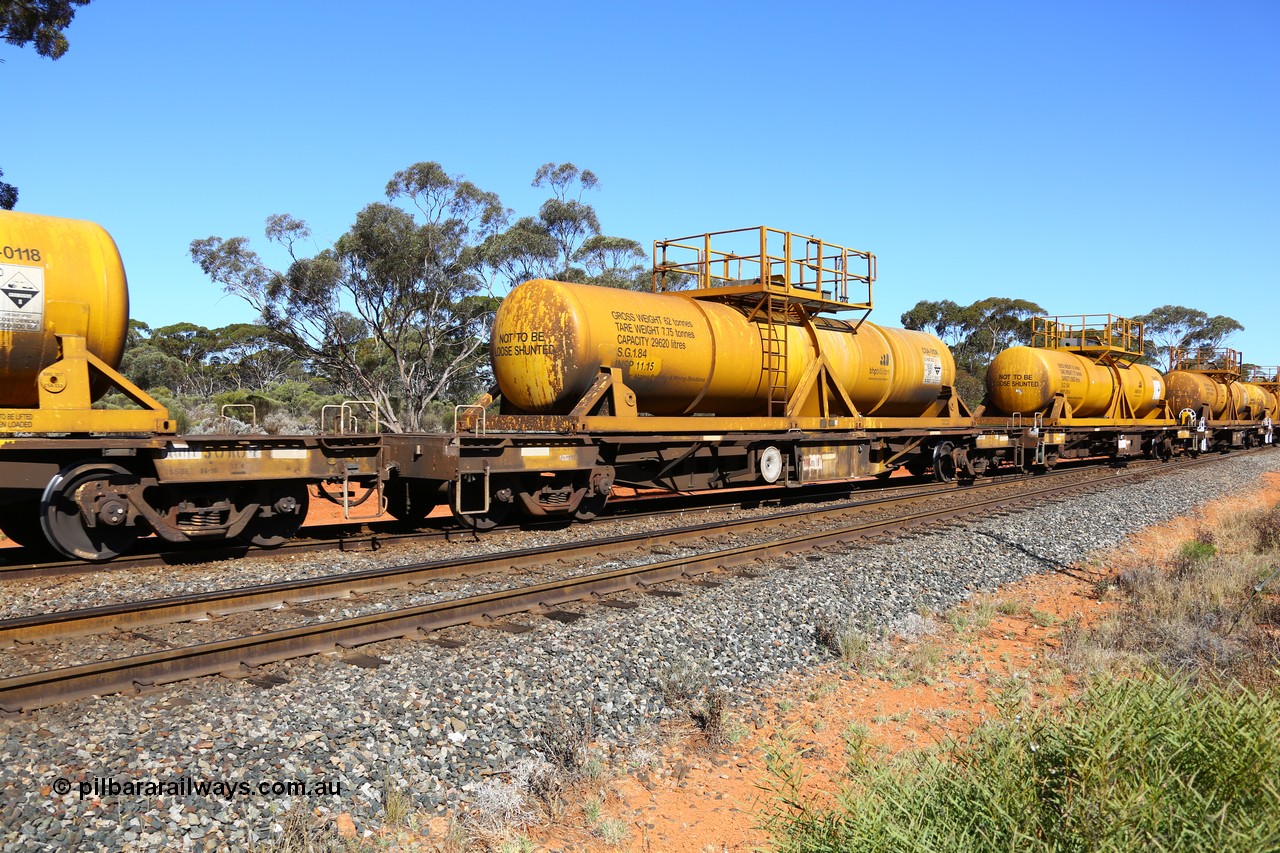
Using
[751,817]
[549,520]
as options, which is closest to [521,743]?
[751,817]

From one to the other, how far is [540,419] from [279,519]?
3608mm

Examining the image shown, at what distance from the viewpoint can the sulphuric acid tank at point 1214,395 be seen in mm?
33406

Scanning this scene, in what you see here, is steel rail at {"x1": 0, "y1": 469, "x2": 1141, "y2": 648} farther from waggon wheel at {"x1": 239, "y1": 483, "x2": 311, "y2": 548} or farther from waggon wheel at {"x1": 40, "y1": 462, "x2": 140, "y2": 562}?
waggon wheel at {"x1": 239, "y1": 483, "x2": 311, "y2": 548}

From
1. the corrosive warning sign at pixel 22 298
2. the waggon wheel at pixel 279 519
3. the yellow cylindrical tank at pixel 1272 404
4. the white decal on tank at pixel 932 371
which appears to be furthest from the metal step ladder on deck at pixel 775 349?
the yellow cylindrical tank at pixel 1272 404

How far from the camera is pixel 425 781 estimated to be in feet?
14.8

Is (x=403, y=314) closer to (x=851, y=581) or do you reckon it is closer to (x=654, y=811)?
(x=851, y=581)

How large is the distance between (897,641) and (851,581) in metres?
1.56

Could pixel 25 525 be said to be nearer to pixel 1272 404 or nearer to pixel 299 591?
pixel 299 591

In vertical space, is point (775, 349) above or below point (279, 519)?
above

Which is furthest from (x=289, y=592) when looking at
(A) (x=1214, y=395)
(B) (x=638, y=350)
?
(A) (x=1214, y=395)

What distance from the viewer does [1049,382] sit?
2331cm

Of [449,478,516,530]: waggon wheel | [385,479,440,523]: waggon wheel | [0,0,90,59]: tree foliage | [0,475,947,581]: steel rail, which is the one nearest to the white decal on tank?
[0,475,947,581]: steel rail

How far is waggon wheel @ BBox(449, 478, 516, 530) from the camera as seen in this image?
1120 centimetres

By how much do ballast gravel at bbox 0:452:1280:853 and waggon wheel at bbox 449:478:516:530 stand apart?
11.8 ft
